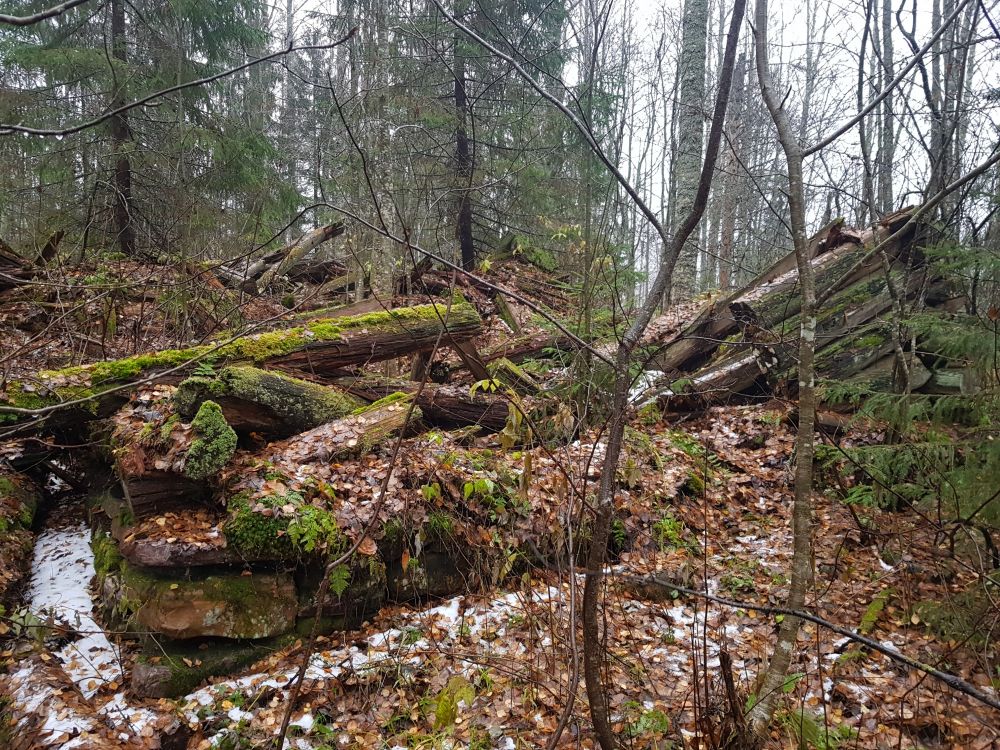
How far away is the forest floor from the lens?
3.01 meters

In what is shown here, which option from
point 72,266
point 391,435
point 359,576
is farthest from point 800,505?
point 72,266

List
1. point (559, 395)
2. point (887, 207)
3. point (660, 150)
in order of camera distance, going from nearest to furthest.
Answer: point (559, 395) < point (887, 207) < point (660, 150)

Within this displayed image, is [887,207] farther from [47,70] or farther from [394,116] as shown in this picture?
[47,70]

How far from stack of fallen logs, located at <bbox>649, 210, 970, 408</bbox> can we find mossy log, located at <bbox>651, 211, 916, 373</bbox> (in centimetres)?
1

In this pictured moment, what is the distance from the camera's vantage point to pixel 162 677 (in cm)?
364

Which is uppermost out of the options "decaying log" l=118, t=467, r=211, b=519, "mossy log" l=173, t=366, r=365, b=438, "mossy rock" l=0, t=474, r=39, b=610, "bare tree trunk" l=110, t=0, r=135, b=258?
"bare tree trunk" l=110, t=0, r=135, b=258

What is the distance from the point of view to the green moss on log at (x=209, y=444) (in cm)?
416

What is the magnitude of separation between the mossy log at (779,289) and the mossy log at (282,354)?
289cm

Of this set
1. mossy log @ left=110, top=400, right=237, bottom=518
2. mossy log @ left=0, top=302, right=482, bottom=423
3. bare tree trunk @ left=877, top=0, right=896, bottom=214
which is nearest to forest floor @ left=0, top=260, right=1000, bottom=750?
mossy log @ left=110, top=400, right=237, bottom=518

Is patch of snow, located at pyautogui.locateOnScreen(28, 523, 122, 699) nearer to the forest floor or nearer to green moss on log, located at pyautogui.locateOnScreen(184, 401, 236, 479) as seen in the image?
the forest floor

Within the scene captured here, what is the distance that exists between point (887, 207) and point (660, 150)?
41.5ft

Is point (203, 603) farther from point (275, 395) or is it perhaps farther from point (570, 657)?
point (570, 657)

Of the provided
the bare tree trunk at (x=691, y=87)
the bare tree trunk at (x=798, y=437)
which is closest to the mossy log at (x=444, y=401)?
the bare tree trunk at (x=798, y=437)

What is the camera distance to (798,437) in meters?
2.51
